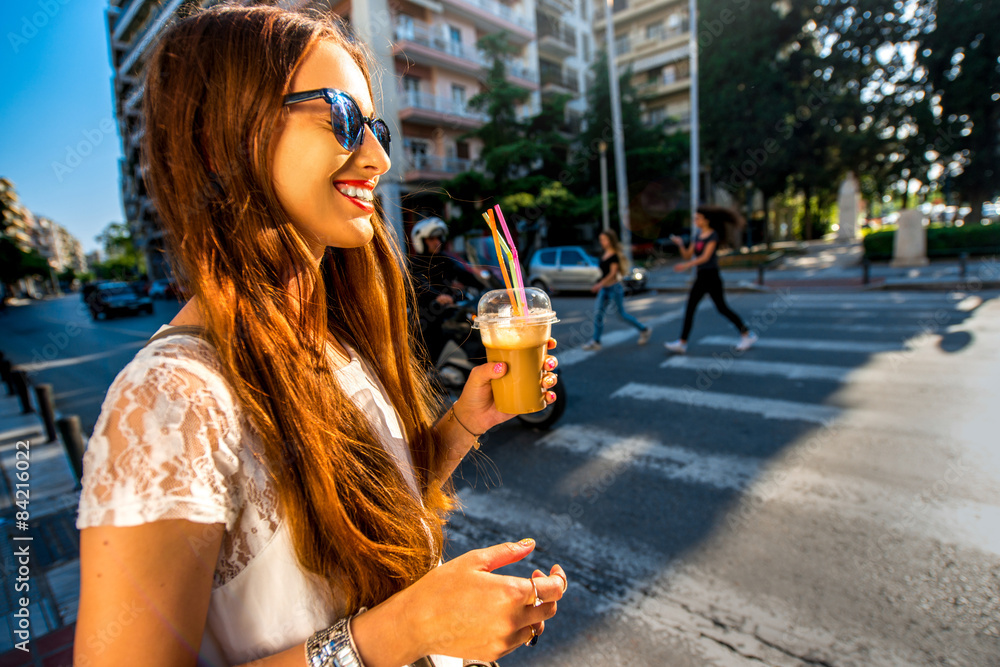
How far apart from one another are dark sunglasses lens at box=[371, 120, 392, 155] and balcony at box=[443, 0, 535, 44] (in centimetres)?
2603

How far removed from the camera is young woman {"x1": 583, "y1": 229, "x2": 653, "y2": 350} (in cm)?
741

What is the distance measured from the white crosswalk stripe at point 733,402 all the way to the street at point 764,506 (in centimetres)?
3

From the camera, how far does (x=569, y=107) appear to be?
3319cm

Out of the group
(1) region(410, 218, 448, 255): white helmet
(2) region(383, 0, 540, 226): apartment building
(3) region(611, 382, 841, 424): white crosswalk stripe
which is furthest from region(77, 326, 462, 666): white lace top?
(2) region(383, 0, 540, 226): apartment building

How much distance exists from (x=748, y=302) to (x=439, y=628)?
1164 cm

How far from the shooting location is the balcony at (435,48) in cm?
2202

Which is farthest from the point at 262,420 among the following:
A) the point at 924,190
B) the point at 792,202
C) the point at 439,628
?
the point at 792,202

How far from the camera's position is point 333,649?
762 mm

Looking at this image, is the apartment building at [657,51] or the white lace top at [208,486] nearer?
the white lace top at [208,486]

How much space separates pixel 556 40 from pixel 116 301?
2706cm

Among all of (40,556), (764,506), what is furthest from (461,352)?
(40,556)

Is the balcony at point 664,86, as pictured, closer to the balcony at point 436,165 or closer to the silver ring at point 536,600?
the balcony at point 436,165

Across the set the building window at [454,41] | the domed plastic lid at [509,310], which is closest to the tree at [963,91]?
the building window at [454,41]

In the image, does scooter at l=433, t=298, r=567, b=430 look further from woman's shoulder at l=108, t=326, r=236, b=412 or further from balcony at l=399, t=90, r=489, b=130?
balcony at l=399, t=90, r=489, b=130
